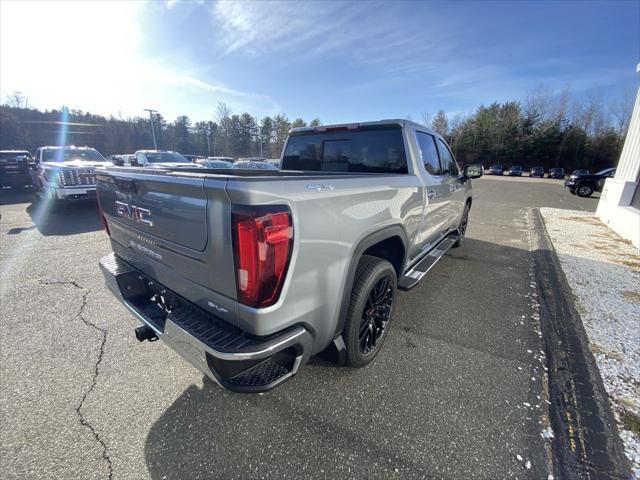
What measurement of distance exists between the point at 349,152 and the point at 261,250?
2377 mm

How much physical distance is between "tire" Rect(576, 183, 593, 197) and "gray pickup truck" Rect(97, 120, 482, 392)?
68.4 feet

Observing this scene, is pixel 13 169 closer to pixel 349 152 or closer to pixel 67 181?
pixel 67 181

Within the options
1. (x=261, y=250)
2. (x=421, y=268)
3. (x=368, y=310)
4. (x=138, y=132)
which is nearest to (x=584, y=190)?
(x=421, y=268)

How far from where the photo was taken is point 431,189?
132 inches

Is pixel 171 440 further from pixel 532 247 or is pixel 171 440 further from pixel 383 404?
pixel 532 247

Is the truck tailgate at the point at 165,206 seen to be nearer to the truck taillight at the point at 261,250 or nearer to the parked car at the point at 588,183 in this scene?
the truck taillight at the point at 261,250

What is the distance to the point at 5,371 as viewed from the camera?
2.37 metres

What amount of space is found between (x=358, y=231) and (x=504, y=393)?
175cm

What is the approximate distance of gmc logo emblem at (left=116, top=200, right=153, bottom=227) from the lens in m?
1.96

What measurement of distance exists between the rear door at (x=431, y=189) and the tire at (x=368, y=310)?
1.12 metres

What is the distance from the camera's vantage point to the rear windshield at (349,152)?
10.2 ft

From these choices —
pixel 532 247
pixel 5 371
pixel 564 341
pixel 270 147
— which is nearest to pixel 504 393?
pixel 564 341

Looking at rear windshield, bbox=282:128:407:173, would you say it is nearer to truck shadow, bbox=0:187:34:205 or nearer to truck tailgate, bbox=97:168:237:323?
truck tailgate, bbox=97:168:237:323

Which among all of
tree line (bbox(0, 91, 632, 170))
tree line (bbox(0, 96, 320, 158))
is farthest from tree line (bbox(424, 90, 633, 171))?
tree line (bbox(0, 96, 320, 158))
